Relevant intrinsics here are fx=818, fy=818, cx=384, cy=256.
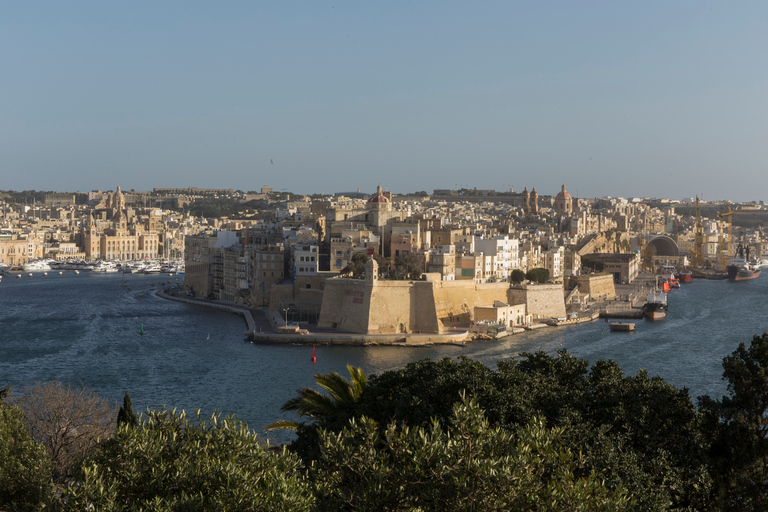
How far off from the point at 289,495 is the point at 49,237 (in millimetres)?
63724

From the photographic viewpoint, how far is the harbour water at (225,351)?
15.3 metres

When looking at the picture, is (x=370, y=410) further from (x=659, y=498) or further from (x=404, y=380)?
(x=659, y=498)

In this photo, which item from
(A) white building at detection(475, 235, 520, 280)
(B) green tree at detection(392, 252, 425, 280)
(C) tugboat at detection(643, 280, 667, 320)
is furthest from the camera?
(C) tugboat at detection(643, 280, 667, 320)

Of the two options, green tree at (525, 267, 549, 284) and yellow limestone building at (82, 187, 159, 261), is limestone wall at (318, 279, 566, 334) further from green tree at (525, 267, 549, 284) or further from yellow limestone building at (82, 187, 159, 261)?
yellow limestone building at (82, 187, 159, 261)

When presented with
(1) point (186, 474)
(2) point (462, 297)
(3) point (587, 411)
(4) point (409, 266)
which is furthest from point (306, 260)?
(1) point (186, 474)

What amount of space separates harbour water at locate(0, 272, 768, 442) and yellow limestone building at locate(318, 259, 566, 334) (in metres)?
1.56

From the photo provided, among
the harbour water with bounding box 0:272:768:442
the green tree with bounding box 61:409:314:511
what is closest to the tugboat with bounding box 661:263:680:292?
the harbour water with bounding box 0:272:768:442

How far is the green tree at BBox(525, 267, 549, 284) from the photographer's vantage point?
92.2ft

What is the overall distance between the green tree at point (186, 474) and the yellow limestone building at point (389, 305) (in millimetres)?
16553

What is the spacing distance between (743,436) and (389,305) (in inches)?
618

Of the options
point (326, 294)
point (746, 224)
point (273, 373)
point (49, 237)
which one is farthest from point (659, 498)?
point (746, 224)

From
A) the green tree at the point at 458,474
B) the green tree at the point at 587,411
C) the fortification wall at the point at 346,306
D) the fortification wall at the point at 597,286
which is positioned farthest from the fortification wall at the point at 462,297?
the green tree at the point at 458,474

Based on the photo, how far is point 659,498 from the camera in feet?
17.2

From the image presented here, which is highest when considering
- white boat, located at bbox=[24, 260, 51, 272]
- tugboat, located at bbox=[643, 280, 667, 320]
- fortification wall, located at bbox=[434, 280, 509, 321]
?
fortification wall, located at bbox=[434, 280, 509, 321]
